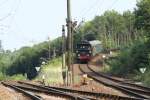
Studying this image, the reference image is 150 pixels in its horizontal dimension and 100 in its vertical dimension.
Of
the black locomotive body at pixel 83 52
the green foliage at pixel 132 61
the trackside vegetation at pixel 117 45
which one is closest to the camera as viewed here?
the green foliage at pixel 132 61

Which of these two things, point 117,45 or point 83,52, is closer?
point 83,52

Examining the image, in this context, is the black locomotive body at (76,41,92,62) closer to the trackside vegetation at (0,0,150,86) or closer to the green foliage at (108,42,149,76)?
the trackside vegetation at (0,0,150,86)

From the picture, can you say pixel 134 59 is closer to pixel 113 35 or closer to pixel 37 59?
pixel 113 35

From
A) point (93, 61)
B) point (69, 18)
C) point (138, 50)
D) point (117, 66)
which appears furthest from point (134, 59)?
point (93, 61)

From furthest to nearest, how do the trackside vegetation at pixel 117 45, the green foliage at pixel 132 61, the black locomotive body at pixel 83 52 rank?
the black locomotive body at pixel 83 52
the trackside vegetation at pixel 117 45
the green foliage at pixel 132 61

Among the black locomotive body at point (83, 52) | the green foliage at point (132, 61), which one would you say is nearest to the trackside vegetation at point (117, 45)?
the green foliage at point (132, 61)

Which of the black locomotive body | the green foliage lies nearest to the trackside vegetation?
the green foliage

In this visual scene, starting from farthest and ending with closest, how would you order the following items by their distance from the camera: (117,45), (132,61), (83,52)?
1. (117,45)
2. (83,52)
3. (132,61)

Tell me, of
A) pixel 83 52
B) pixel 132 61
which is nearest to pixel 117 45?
pixel 83 52

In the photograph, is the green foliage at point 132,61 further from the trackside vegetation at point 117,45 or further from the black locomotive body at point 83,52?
the black locomotive body at point 83,52

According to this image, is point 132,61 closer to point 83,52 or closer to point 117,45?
point 83,52

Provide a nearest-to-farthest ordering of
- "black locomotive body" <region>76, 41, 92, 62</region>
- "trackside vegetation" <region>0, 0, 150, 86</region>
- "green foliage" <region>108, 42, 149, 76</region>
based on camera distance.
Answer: "green foliage" <region>108, 42, 149, 76</region>, "trackside vegetation" <region>0, 0, 150, 86</region>, "black locomotive body" <region>76, 41, 92, 62</region>

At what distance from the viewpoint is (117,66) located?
5547cm

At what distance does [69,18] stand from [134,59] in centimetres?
1261
